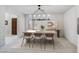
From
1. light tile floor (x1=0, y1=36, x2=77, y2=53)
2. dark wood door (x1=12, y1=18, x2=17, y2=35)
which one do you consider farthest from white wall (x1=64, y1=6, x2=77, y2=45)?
dark wood door (x1=12, y1=18, x2=17, y2=35)

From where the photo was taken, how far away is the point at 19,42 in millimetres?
3238

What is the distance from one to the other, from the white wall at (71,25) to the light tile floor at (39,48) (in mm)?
172

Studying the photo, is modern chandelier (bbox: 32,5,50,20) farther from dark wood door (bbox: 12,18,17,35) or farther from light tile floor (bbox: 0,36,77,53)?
light tile floor (bbox: 0,36,77,53)

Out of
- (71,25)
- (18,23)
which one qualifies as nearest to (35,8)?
(18,23)

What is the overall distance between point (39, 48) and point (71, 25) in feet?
3.98

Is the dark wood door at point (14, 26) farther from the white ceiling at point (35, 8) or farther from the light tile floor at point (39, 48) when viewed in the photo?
the white ceiling at point (35, 8)

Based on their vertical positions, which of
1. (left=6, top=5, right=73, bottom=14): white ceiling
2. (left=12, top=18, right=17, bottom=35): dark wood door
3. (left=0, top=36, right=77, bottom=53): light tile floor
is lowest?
(left=0, top=36, right=77, bottom=53): light tile floor

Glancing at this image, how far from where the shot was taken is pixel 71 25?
322 centimetres

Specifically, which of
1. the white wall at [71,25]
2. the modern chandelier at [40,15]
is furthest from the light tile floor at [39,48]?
the modern chandelier at [40,15]

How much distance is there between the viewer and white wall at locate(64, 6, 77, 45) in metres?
3.12

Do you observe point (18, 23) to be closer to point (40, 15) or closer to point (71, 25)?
point (40, 15)

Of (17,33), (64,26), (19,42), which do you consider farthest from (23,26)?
(64,26)

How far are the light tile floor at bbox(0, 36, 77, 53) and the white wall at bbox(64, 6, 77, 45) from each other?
0.17 m
